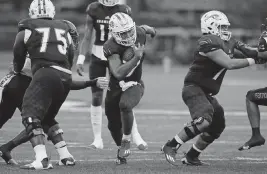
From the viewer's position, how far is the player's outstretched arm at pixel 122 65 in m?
9.15

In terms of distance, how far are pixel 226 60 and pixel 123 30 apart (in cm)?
123

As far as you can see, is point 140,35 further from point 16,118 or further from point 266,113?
point 266,113

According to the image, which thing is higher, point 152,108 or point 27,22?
point 27,22

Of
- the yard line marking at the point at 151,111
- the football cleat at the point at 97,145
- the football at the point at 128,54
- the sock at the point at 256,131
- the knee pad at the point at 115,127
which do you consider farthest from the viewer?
the yard line marking at the point at 151,111

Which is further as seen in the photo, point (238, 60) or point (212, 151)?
point (212, 151)

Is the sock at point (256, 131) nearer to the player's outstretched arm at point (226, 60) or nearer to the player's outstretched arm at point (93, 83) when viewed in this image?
the player's outstretched arm at point (226, 60)

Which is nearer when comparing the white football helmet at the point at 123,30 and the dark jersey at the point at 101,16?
the white football helmet at the point at 123,30

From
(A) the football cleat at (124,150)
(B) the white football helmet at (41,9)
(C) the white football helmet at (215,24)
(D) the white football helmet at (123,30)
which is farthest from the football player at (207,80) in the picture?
(B) the white football helmet at (41,9)

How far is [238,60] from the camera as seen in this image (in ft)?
→ 29.2

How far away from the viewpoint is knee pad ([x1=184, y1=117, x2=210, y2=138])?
8.84m

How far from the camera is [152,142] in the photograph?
11508mm

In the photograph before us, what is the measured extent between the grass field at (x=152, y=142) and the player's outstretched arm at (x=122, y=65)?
101 cm

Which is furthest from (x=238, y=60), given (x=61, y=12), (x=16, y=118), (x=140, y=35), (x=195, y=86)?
(x=61, y=12)

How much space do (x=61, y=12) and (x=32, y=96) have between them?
51.8 meters
